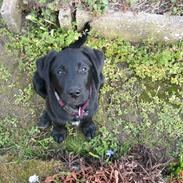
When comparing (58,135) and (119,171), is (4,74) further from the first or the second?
(119,171)

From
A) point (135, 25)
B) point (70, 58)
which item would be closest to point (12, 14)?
point (135, 25)

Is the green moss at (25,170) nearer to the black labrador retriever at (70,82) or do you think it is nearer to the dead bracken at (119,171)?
the dead bracken at (119,171)

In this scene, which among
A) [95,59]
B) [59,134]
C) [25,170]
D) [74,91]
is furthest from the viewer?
Answer: [59,134]

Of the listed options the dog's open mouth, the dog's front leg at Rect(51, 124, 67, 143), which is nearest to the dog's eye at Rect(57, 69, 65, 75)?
the dog's open mouth

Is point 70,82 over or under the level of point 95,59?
under

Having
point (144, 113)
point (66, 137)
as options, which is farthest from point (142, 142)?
point (66, 137)

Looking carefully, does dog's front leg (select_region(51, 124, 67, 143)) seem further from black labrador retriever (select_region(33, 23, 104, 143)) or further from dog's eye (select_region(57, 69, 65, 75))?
dog's eye (select_region(57, 69, 65, 75))

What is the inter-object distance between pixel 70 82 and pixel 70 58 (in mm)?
177

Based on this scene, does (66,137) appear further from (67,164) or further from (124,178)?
(124,178)

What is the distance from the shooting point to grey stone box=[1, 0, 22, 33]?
14.2 ft

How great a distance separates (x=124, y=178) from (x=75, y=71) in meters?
0.99

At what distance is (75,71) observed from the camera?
10.9 ft

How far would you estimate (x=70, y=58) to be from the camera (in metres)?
3.33

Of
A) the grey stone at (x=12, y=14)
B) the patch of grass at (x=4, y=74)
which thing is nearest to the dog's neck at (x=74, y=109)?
the patch of grass at (x=4, y=74)
